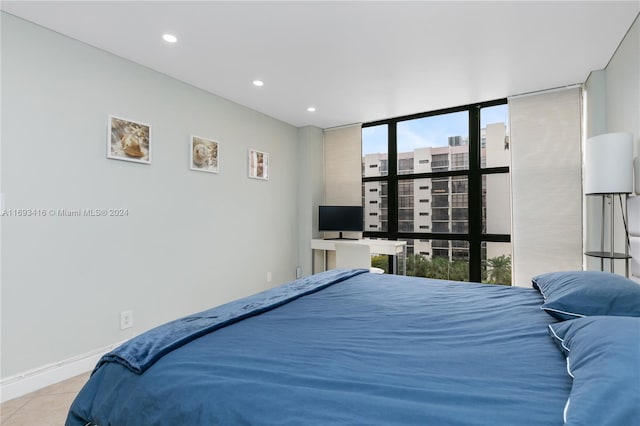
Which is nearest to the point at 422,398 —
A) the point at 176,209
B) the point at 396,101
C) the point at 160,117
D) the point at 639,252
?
the point at 639,252

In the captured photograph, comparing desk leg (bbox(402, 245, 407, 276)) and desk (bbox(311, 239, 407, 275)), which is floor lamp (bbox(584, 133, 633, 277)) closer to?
desk (bbox(311, 239, 407, 275))

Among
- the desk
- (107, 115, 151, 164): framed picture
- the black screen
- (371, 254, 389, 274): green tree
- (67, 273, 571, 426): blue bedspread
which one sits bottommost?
(371, 254, 389, 274): green tree

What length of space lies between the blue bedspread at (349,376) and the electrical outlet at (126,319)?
176 centimetres

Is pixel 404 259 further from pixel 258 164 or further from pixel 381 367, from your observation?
pixel 381 367

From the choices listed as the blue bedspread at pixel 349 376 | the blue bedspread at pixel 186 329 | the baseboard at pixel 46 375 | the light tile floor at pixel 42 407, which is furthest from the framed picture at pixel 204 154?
the blue bedspread at pixel 349 376

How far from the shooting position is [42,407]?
2053 mm

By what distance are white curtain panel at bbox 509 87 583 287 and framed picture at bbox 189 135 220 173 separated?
10.5 ft

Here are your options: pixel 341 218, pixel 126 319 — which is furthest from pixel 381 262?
pixel 126 319

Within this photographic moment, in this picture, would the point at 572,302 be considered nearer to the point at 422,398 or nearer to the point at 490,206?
the point at 422,398

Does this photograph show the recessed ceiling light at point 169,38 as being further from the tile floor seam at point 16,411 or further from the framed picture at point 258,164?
the tile floor seam at point 16,411

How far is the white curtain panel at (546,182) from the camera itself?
3.31 meters

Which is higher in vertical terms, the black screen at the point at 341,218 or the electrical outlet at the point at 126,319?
the black screen at the point at 341,218

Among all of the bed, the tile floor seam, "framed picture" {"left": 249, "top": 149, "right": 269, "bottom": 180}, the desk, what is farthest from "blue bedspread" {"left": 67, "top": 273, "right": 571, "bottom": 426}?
"framed picture" {"left": 249, "top": 149, "right": 269, "bottom": 180}

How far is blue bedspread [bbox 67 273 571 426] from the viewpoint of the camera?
2.73ft
